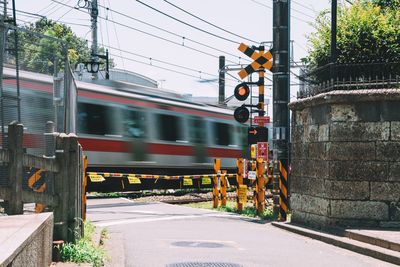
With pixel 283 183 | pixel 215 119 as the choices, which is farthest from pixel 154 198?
pixel 283 183

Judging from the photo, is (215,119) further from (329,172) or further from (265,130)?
(329,172)

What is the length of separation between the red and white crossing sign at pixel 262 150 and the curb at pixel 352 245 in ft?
9.70

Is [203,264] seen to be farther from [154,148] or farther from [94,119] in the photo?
[154,148]

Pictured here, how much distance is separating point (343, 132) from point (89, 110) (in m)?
11.6

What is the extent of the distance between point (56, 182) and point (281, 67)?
9039 mm

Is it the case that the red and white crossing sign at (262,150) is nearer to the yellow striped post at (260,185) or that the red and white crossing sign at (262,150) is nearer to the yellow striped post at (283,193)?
the yellow striped post at (260,185)

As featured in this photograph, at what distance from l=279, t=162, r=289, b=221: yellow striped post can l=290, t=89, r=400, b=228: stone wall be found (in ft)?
6.47

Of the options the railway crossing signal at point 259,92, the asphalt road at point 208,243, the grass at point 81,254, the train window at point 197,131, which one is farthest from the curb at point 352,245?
the train window at point 197,131

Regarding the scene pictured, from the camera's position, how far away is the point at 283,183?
14219mm

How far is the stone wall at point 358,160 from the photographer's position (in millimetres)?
11031

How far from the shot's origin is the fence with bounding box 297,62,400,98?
11.5 m

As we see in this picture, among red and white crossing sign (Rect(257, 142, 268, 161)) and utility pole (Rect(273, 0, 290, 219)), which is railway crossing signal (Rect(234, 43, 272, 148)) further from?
utility pole (Rect(273, 0, 290, 219))

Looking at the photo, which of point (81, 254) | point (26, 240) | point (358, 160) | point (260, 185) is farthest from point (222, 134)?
point (26, 240)

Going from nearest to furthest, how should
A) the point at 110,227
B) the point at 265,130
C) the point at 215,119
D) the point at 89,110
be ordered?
the point at 110,227, the point at 265,130, the point at 89,110, the point at 215,119
